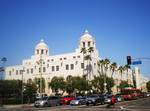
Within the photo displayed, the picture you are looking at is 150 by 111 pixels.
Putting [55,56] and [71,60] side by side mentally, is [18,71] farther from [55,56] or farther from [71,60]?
[71,60]

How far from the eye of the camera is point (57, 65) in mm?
108938

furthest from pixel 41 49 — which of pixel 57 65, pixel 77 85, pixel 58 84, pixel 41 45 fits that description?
pixel 77 85

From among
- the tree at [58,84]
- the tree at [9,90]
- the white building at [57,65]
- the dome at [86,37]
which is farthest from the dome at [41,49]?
the tree at [9,90]

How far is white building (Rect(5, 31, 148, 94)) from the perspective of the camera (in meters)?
102

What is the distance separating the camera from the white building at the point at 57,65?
102 meters

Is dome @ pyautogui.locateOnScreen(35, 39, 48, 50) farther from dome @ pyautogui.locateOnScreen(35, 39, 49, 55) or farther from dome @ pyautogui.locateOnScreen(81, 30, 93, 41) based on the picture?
dome @ pyautogui.locateOnScreen(81, 30, 93, 41)

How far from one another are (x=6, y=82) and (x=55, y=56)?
4561cm

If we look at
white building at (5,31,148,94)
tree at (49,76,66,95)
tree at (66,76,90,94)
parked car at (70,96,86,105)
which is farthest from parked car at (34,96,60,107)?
white building at (5,31,148,94)

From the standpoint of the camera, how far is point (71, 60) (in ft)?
343

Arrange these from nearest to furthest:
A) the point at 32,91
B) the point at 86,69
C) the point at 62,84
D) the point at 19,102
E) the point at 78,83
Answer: the point at 19,102
the point at 32,91
the point at 78,83
the point at 62,84
the point at 86,69

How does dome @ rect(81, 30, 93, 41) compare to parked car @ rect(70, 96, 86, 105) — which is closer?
parked car @ rect(70, 96, 86, 105)

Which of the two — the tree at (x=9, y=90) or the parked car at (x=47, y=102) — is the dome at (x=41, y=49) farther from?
the parked car at (x=47, y=102)

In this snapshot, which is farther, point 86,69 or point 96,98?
point 86,69

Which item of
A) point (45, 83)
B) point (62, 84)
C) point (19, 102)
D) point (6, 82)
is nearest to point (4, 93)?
point (6, 82)
